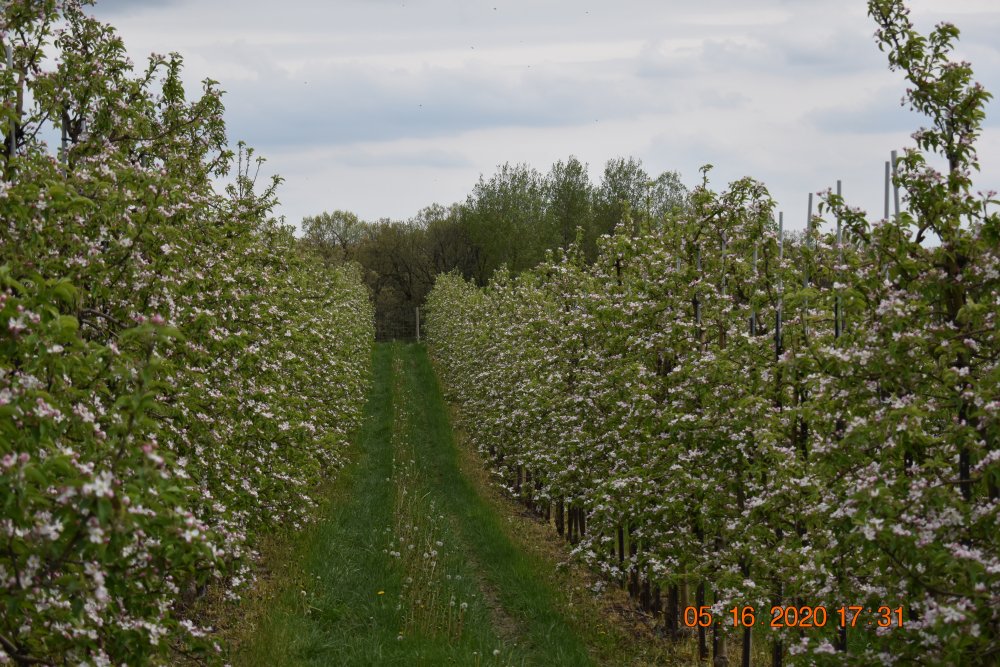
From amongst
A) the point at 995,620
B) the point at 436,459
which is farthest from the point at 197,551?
the point at 436,459

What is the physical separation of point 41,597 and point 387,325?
273 feet

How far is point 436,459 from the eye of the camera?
1049 inches

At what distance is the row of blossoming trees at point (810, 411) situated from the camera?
5.69 m

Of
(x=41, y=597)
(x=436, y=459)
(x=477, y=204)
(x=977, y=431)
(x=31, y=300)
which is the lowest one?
(x=436, y=459)

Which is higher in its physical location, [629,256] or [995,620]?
[629,256]

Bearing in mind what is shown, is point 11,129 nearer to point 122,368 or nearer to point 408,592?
point 122,368

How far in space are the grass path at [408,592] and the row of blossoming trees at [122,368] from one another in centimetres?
118

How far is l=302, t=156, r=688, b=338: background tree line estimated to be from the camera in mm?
73188

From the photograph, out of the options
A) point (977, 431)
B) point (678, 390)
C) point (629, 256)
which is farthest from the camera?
point (629, 256)

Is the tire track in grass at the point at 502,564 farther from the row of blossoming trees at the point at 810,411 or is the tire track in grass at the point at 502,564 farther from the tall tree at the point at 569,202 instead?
the tall tree at the point at 569,202

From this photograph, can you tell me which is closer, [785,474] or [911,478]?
[911,478]

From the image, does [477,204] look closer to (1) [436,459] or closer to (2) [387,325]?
(2) [387,325]
